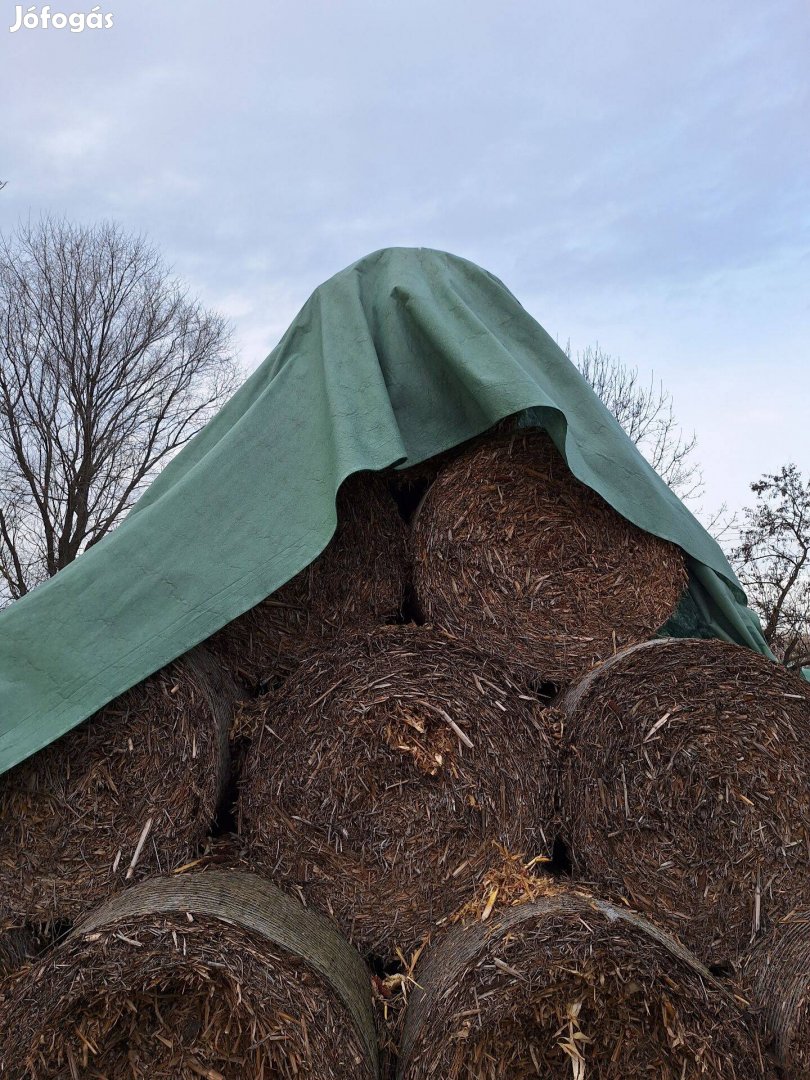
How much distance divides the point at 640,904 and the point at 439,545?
1.38 meters

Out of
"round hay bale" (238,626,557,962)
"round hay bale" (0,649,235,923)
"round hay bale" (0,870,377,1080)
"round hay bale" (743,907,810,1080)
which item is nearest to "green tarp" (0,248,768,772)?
"round hay bale" (0,649,235,923)

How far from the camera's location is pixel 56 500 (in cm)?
1897

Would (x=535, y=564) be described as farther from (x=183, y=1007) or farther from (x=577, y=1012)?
(x=183, y=1007)

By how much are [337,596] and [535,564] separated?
76 centimetres

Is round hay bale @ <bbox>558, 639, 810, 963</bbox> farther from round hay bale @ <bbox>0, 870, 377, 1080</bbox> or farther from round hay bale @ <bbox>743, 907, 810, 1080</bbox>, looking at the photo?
round hay bale @ <bbox>0, 870, 377, 1080</bbox>

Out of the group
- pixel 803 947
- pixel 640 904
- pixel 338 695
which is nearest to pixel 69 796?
pixel 338 695

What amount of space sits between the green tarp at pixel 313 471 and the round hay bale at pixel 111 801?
0.38 ft

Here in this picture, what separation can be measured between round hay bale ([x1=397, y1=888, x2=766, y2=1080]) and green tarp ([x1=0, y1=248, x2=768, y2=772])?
1313 millimetres

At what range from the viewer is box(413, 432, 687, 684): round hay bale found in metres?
3.03

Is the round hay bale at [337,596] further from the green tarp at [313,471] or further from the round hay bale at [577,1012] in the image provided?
the round hay bale at [577,1012]

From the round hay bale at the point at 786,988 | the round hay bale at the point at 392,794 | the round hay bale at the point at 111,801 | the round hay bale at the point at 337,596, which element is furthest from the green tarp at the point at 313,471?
the round hay bale at the point at 786,988

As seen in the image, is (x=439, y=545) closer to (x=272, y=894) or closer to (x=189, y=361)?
(x=272, y=894)

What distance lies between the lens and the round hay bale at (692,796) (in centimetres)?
271

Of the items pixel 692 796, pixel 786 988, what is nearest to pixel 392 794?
pixel 692 796
